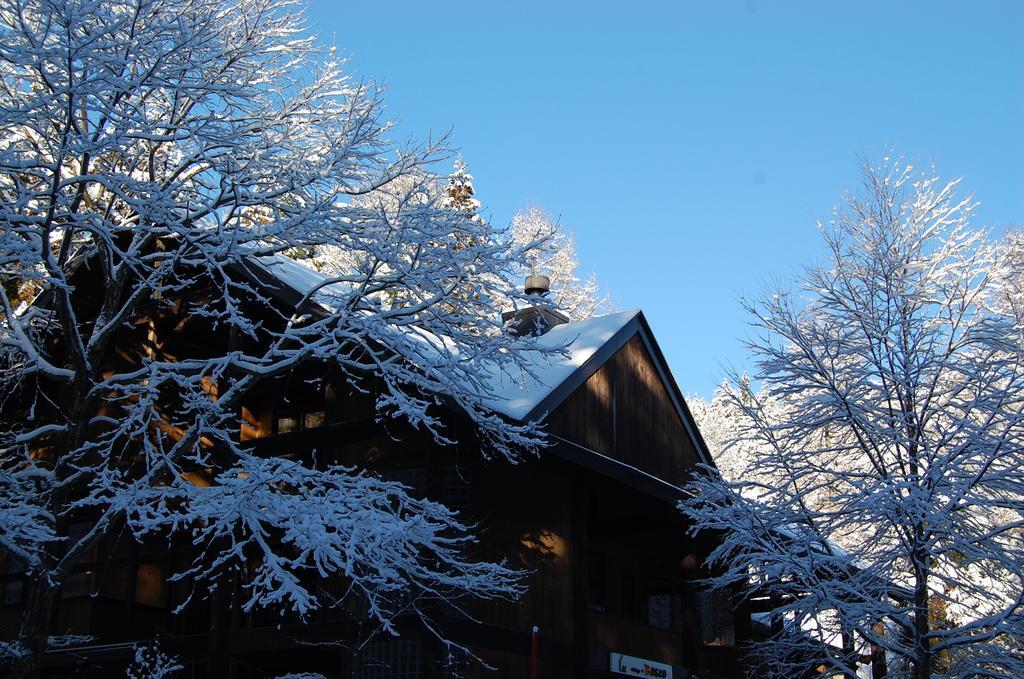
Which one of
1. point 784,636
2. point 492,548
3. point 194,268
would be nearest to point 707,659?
point 784,636

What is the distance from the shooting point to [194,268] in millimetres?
17859

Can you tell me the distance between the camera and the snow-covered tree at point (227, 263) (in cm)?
1127

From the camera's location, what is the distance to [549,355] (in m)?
17.3

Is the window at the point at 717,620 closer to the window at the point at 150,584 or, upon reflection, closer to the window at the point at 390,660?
the window at the point at 390,660

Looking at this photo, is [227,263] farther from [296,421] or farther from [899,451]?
[899,451]

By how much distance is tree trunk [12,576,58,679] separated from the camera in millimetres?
11430

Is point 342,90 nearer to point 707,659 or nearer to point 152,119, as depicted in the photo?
point 152,119

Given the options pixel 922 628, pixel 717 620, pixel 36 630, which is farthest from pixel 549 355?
pixel 36 630

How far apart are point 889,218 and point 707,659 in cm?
1045

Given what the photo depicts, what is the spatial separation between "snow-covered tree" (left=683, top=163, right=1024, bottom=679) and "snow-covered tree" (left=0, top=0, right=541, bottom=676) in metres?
4.01

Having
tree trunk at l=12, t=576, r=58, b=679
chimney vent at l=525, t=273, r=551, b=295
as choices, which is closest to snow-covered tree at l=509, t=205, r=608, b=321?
chimney vent at l=525, t=273, r=551, b=295

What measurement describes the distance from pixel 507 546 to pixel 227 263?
6.32m

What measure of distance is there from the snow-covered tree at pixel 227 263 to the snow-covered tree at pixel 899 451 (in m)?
4.01

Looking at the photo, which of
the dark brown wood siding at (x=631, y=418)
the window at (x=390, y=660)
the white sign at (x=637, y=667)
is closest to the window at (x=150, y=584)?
the window at (x=390, y=660)
